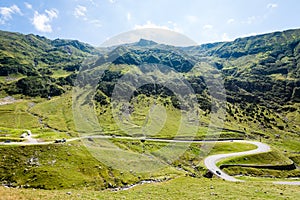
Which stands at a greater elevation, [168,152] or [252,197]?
[252,197]

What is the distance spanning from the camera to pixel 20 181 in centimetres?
5922

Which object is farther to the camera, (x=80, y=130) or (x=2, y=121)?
(x=2, y=121)

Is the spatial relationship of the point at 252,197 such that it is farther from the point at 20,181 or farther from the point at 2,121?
the point at 2,121

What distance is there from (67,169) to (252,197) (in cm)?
5021

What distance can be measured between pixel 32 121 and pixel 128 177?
14517 cm

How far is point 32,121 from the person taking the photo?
190000 mm

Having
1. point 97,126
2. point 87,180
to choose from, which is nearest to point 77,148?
point 87,180

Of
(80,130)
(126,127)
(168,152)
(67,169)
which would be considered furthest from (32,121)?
(67,169)

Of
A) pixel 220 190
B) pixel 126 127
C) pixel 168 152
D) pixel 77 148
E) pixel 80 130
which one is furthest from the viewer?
pixel 126 127

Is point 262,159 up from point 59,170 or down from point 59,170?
down

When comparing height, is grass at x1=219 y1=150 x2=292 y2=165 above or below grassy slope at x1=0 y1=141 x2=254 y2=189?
below

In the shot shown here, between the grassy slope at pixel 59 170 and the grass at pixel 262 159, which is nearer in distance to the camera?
the grassy slope at pixel 59 170

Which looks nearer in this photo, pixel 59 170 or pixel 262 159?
pixel 59 170

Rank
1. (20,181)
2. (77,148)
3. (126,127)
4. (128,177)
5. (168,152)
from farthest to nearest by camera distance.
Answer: (126,127) < (168,152) < (77,148) < (128,177) < (20,181)
